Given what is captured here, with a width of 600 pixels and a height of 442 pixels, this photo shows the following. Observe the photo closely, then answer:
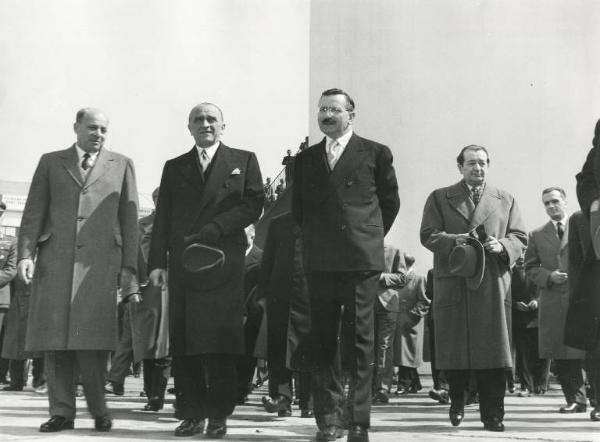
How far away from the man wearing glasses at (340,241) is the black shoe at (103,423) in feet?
4.56

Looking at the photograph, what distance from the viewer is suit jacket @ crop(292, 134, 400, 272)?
18.1 ft

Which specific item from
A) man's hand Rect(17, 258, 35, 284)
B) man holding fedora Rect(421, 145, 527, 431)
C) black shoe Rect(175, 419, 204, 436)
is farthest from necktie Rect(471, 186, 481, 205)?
man's hand Rect(17, 258, 35, 284)

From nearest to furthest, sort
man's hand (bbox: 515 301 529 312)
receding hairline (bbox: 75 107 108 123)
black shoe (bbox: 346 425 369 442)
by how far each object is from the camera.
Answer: black shoe (bbox: 346 425 369 442)
receding hairline (bbox: 75 107 108 123)
man's hand (bbox: 515 301 529 312)

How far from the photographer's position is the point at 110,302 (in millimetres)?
6227

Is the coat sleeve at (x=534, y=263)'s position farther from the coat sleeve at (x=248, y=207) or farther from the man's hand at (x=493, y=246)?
the coat sleeve at (x=248, y=207)

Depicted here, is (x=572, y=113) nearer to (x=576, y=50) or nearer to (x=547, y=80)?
(x=547, y=80)

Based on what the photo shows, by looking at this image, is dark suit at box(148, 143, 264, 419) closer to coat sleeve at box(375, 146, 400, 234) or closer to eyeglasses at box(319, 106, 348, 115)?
eyeglasses at box(319, 106, 348, 115)

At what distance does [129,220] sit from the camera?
6.38 m

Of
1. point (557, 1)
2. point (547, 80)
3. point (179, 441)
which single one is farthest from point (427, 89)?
point (179, 441)

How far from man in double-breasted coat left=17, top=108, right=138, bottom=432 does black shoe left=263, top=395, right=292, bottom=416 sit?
2068 mm

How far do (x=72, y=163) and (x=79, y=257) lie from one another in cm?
68

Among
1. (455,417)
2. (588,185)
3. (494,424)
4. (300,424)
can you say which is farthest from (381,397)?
(588,185)

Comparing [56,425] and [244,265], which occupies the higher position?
[244,265]

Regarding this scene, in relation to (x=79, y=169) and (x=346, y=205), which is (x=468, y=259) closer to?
(x=346, y=205)
